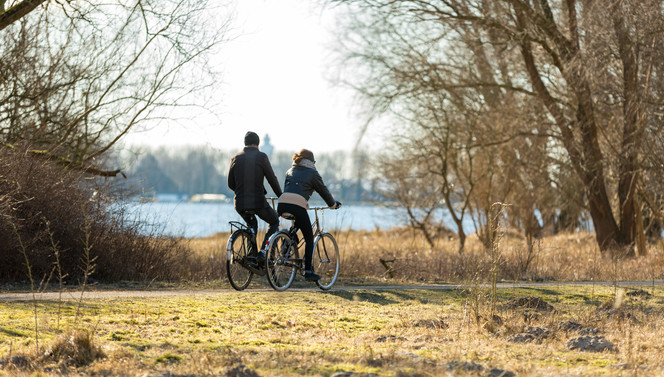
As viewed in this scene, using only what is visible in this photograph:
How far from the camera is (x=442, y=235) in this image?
30062 mm

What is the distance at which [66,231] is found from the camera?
1180 cm

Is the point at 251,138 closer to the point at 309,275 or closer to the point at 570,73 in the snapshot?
the point at 309,275

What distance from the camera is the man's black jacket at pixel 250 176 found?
1034 centimetres

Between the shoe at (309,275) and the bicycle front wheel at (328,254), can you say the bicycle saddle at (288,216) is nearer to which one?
the bicycle front wheel at (328,254)

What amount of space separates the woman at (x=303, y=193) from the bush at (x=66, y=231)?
2.65 metres

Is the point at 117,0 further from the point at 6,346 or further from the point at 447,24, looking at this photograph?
the point at 6,346

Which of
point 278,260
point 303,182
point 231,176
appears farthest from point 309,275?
point 231,176

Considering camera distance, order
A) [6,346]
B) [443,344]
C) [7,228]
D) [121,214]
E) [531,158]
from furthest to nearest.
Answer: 1. [531,158]
2. [121,214]
3. [7,228]
4. [443,344]
5. [6,346]

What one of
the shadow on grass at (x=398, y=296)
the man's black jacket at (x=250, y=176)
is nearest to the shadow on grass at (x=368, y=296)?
the shadow on grass at (x=398, y=296)

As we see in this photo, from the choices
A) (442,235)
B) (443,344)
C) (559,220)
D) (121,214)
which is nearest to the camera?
(443,344)

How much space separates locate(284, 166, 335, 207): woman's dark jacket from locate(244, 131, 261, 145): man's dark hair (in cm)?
59

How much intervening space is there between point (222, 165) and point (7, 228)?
42.5m

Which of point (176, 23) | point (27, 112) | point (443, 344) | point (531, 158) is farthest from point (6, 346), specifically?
point (531, 158)

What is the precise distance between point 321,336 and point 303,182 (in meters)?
3.42
